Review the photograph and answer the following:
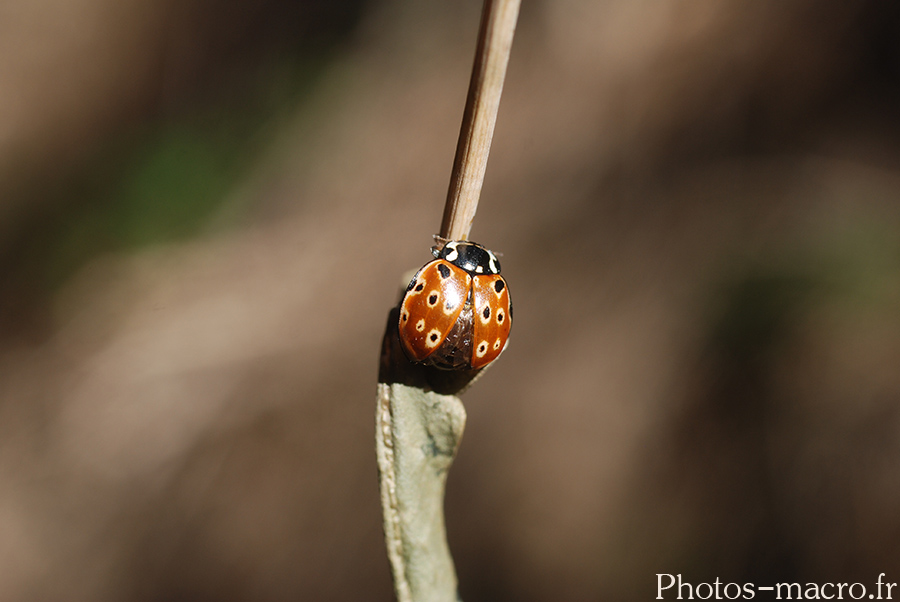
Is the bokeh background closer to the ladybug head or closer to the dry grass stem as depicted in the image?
the ladybug head

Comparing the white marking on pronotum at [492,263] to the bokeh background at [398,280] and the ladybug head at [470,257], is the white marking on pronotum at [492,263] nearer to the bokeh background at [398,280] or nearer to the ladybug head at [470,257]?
the ladybug head at [470,257]

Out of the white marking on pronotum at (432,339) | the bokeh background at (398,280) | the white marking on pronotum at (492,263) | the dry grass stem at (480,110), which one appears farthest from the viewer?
the bokeh background at (398,280)

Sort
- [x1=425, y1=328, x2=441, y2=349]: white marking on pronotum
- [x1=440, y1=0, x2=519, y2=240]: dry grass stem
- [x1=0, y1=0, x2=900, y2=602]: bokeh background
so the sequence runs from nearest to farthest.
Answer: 1. [x1=440, y1=0, x2=519, y2=240]: dry grass stem
2. [x1=425, y1=328, x2=441, y2=349]: white marking on pronotum
3. [x1=0, y1=0, x2=900, y2=602]: bokeh background

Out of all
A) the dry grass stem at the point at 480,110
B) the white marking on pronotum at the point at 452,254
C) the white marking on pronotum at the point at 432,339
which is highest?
the dry grass stem at the point at 480,110

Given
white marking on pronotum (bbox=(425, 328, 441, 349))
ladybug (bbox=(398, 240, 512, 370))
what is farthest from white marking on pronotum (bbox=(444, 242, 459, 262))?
white marking on pronotum (bbox=(425, 328, 441, 349))

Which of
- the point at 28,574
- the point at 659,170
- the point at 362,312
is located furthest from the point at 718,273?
the point at 28,574

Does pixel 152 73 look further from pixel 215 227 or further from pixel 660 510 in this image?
pixel 660 510

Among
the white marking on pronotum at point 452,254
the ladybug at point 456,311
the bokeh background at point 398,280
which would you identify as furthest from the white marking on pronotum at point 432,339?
the bokeh background at point 398,280
